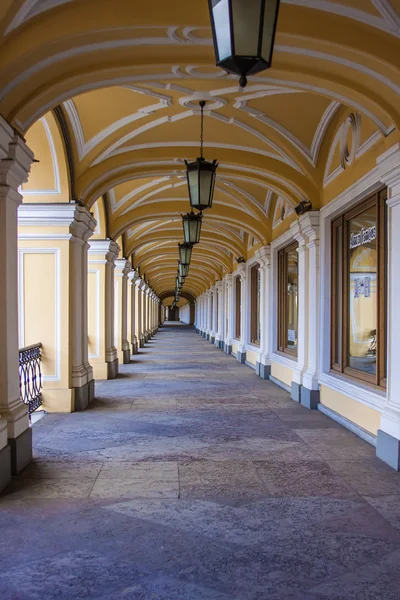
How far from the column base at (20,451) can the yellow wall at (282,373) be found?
596 centimetres

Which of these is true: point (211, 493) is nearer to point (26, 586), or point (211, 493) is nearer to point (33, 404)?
point (26, 586)

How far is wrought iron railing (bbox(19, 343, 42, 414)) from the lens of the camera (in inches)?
279

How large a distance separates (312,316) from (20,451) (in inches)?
207

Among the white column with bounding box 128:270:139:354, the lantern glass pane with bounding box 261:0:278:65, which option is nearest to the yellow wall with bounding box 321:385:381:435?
the lantern glass pane with bounding box 261:0:278:65

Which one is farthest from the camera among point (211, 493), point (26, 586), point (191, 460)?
point (191, 460)

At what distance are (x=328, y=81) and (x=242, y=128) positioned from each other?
2.96 metres

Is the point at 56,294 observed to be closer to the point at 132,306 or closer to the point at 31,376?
the point at 31,376

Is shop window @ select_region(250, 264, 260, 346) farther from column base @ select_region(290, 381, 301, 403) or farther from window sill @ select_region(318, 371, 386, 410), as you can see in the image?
window sill @ select_region(318, 371, 386, 410)

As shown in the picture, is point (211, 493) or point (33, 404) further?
point (33, 404)

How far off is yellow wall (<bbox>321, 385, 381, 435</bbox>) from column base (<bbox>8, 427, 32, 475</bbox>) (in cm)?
383

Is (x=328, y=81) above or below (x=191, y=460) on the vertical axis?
above

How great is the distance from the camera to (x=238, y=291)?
20078mm

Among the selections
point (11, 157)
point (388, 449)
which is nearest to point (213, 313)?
point (388, 449)

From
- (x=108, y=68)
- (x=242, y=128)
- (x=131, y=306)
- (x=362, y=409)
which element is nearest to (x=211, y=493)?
(x=362, y=409)
